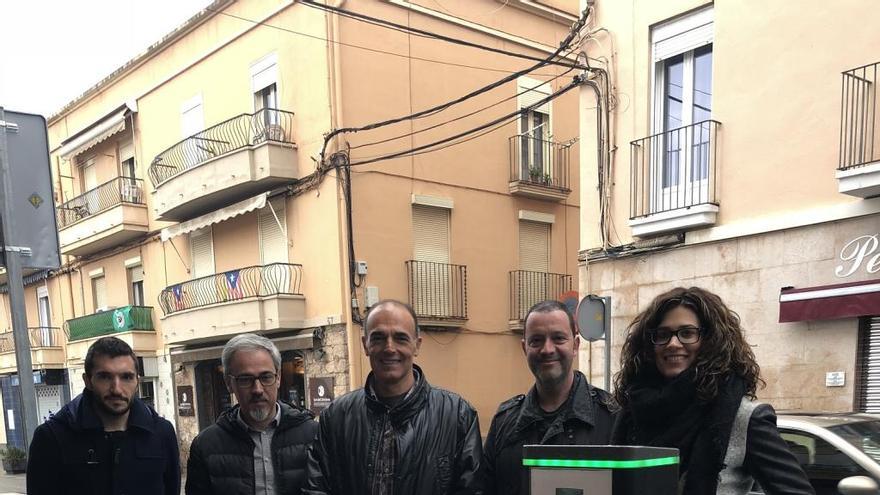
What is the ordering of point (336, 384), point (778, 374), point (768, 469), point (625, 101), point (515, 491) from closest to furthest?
point (768, 469), point (515, 491), point (778, 374), point (625, 101), point (336, 384)

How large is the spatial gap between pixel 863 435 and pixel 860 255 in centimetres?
314

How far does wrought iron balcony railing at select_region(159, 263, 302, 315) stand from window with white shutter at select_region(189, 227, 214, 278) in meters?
1.00

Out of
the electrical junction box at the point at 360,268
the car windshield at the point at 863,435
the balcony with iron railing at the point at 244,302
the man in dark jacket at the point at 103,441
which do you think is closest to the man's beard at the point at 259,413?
the man in dark jacket at the point at 103,441

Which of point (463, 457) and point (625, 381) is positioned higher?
point (625, 381)

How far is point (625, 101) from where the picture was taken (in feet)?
28.1

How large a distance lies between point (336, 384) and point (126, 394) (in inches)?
358

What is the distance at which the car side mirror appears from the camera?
11.3 ft

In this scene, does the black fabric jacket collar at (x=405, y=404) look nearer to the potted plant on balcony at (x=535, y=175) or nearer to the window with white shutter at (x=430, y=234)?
the window with white shutter at (x=430, y=234)

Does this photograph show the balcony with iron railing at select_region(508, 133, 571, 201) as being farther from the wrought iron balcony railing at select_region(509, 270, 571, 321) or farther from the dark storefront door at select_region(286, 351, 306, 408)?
the dark storefront door at select_region(286, 351, 306, 408)

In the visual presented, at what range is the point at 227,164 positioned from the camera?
41.8 ft

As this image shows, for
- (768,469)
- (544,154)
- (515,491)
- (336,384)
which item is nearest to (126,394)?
(515,491)

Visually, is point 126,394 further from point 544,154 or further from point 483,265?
Result: point 544,154

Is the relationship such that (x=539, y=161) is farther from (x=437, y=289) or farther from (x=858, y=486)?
(x=858, y=486)

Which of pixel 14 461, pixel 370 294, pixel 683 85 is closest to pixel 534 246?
pixel 370 294
